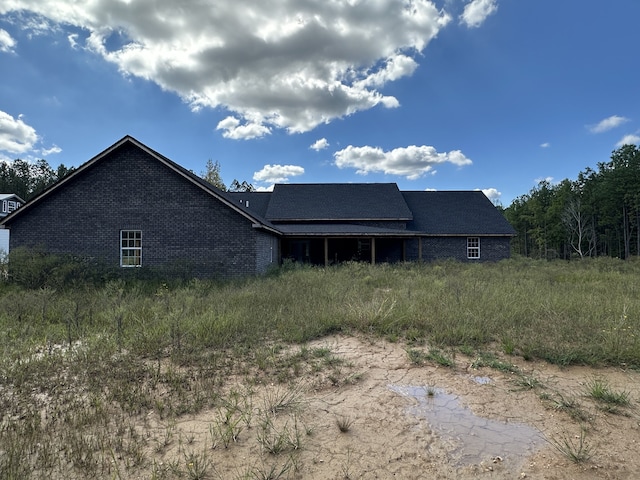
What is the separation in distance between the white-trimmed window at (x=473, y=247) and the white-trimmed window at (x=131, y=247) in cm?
2169

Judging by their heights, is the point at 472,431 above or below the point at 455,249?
below

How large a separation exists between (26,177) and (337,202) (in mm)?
75238

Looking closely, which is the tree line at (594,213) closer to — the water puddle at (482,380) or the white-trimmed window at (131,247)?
the white-trimmed window at (131,247)

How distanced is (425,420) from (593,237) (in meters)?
Result: 51.9

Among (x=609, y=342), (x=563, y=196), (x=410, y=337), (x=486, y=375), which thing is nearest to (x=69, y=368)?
(x=410, y=337)

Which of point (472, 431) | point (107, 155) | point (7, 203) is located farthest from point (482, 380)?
point (7, 203)

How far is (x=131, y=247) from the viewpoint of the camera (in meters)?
15.6

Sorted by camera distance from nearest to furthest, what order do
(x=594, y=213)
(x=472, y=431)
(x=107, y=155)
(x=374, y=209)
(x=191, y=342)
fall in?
(x=472, y=431)
(x=191, y=342)
(x=107, y=155)
(x=374, y=209)
(x=594, y=213)

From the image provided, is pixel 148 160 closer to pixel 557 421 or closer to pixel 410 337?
pixel 410 337

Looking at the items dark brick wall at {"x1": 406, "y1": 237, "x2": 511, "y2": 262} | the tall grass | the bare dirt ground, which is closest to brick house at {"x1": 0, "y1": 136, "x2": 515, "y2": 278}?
the tall grass

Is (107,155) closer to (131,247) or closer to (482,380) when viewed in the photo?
(131,247)

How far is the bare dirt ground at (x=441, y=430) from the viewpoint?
3.06 metres

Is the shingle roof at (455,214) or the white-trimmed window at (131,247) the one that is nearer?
the white-trimmed window at (131,247)

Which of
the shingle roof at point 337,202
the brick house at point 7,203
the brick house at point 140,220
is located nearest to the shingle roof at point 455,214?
the shingle roof at point 337,202
